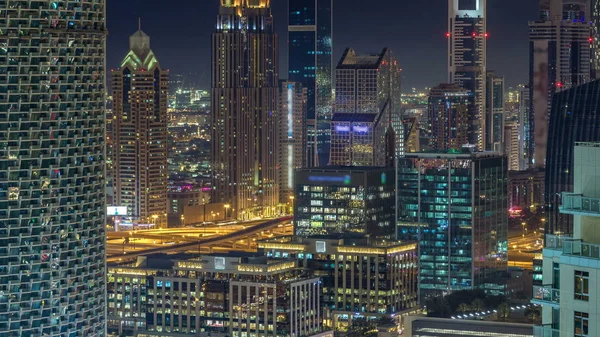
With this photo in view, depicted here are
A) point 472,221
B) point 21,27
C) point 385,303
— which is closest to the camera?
point 21,27

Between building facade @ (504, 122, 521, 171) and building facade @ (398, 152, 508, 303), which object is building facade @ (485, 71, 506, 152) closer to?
building facade @ (504, 122, 521, 171)

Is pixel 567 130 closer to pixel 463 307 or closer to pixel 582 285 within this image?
pixel 463 307

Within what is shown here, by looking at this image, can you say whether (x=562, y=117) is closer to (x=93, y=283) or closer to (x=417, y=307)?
(x=417, y=307)

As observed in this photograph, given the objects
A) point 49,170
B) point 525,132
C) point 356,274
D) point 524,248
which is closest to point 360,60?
point 525,132

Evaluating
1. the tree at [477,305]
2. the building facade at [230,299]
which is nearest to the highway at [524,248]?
the tree at [477,305]

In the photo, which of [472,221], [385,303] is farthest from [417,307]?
[472,221]

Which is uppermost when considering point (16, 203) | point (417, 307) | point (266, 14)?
point (266, 14)
